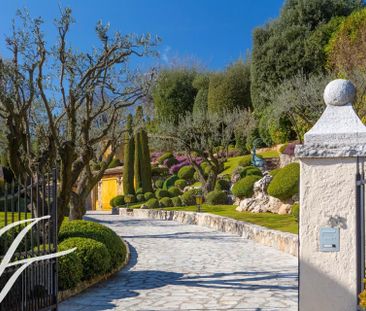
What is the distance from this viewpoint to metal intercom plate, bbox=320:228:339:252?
4996mm

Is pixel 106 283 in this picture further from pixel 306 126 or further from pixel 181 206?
pixel 306 126

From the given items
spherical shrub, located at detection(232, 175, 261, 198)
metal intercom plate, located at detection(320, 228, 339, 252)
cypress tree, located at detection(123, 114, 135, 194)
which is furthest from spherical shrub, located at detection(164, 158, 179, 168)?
metal intercom plate, located at detection(320, 228, 339, 252)

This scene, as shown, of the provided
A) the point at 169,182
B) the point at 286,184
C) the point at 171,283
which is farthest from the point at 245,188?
the point at 169,182

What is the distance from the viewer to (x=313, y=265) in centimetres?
507

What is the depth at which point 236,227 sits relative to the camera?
57.6 feet

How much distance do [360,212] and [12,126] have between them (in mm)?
7457

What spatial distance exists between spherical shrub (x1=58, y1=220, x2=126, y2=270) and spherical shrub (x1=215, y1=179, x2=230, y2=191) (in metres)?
17.1

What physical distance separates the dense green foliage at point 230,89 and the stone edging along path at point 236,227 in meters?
15.6

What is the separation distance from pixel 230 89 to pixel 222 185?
15.7m

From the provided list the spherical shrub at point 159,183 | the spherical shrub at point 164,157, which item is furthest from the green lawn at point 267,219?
the spherical shrub at point 164,157

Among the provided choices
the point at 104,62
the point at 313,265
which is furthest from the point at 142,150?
the point at 313,265

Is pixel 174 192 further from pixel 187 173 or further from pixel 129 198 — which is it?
pixel 129 198

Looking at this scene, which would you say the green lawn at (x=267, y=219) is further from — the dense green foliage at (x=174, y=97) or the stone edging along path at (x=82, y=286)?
the dense green foliage at (x=174, y=97)

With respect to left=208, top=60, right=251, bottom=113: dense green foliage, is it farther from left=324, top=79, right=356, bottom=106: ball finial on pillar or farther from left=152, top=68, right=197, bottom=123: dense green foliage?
left=324, top=79, right=356, bottom=106: ball finial on pillar
